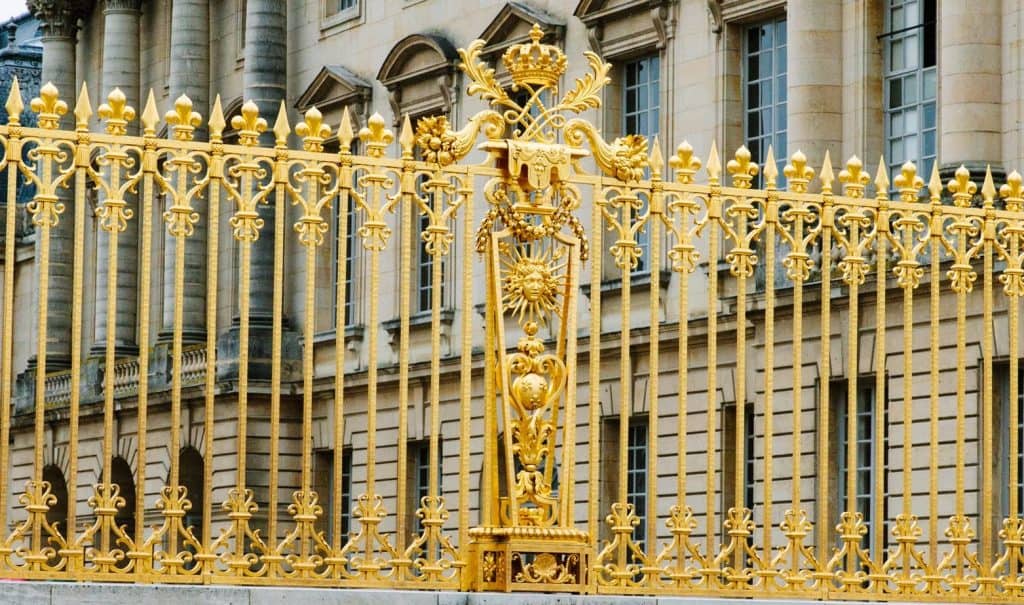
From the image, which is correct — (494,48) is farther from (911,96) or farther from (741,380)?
(741,380)

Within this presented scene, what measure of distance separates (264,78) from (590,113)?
11.4m

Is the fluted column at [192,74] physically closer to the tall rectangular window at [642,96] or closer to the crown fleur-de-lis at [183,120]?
the tall rectangular window at [642,96]

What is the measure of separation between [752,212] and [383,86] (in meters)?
27.6

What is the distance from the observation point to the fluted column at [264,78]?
4434cm

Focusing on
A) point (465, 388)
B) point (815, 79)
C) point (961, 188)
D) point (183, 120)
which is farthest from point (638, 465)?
point (183, 120)

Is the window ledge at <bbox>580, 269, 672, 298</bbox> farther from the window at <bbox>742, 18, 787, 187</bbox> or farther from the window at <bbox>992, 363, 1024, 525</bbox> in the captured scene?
the window at <bbox>992, 363, 1024, 525</bbox>

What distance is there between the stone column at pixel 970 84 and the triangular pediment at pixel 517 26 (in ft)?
30.9

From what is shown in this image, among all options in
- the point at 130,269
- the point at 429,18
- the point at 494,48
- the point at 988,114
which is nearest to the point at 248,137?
the point at 988,114

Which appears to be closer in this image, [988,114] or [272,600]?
[272,600]

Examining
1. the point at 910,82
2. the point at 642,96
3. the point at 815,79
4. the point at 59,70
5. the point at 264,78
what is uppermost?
the point at 59,70

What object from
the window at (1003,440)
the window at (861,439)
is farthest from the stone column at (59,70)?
the window at (1003,440)

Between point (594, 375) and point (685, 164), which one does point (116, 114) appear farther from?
point (685, 164)

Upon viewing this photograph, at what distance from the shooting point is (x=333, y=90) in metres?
43.5

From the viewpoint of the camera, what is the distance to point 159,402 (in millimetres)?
42562
